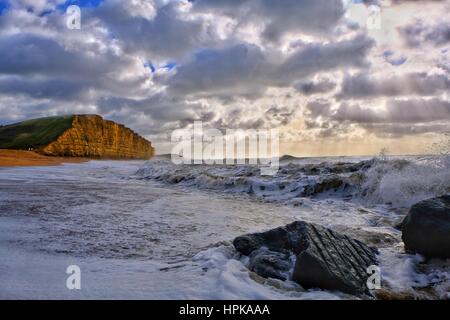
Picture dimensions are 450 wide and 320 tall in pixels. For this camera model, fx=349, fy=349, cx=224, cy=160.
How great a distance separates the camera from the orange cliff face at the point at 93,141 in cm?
6544

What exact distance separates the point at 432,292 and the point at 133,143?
102 m

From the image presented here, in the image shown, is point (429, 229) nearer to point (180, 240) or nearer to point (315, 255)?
point (315, 255)

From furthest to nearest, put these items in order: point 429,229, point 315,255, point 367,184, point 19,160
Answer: point 19,160 → point 367,184 → point 429,229 → point 315,255

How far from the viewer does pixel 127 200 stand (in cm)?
920

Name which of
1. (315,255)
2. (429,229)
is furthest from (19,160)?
(429,229)

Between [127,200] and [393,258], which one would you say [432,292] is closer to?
[393,258]

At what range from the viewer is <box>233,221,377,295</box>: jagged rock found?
3.29m

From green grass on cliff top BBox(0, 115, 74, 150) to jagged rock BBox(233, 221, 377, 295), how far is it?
219 ft

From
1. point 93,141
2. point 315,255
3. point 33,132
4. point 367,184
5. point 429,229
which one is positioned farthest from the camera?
point 93,141

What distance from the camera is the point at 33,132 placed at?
72625 mm

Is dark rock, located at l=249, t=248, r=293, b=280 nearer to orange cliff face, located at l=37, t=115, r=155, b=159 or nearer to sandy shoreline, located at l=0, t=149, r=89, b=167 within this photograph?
sandy shoreline, located at l=0, t=149, r=89, b=167

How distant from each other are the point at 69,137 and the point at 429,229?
7133cm

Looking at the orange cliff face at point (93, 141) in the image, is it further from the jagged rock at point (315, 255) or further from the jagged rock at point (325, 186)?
the jagged rock at point (315, 255)

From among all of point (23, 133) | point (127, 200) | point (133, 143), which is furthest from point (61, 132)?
point (127, 200)
